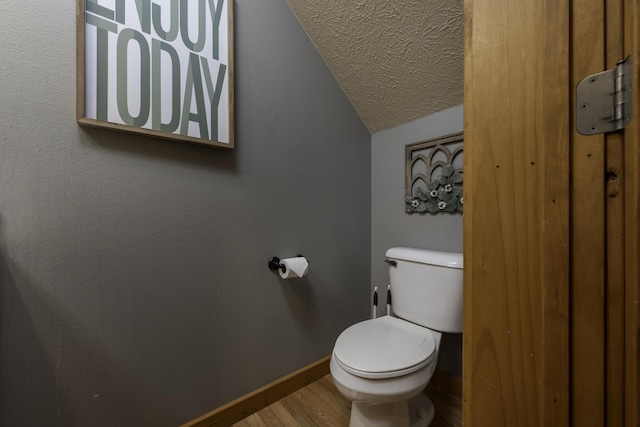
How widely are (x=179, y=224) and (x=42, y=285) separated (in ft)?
1.38

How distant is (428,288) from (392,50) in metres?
1.15

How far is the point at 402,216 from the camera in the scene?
152cm

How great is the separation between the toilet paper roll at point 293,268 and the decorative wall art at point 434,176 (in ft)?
2.31

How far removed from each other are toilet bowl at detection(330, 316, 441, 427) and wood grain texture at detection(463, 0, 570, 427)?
0.49m

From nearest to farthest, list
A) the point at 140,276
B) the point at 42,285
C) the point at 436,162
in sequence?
the point at 42,285 → the point at 140,276 → the point at 436,162

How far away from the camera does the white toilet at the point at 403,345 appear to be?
894 mm

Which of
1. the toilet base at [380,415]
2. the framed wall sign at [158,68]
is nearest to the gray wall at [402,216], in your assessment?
the toilet base at [380,415]

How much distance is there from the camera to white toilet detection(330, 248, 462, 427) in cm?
89

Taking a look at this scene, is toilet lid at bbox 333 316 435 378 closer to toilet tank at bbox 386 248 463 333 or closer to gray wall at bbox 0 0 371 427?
toilet tank at bbox 386 248 463 333

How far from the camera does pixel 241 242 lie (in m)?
1.17

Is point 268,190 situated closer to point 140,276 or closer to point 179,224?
point 179,224

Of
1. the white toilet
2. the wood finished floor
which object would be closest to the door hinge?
the white toilet

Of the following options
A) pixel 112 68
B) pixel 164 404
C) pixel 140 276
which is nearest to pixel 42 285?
pixel 140 276

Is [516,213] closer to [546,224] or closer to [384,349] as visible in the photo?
[546,224]
